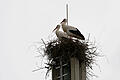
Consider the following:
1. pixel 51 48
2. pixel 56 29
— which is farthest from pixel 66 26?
pixel 51 48

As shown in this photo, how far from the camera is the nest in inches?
428

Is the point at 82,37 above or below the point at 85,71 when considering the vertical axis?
above

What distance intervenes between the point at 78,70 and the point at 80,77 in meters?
0.16

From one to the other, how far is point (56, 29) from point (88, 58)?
145 cm

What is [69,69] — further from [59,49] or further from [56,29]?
[56,29]

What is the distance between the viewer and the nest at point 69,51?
10859 mm

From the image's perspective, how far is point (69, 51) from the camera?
1087cm

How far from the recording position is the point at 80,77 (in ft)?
35.2

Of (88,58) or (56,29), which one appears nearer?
(88,58)

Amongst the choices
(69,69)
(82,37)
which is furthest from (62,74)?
(82,37)

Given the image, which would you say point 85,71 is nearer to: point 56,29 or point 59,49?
point 59,49

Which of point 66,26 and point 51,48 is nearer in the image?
point 51,48

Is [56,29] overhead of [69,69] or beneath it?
overhead

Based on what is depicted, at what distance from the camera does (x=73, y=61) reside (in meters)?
10.8
